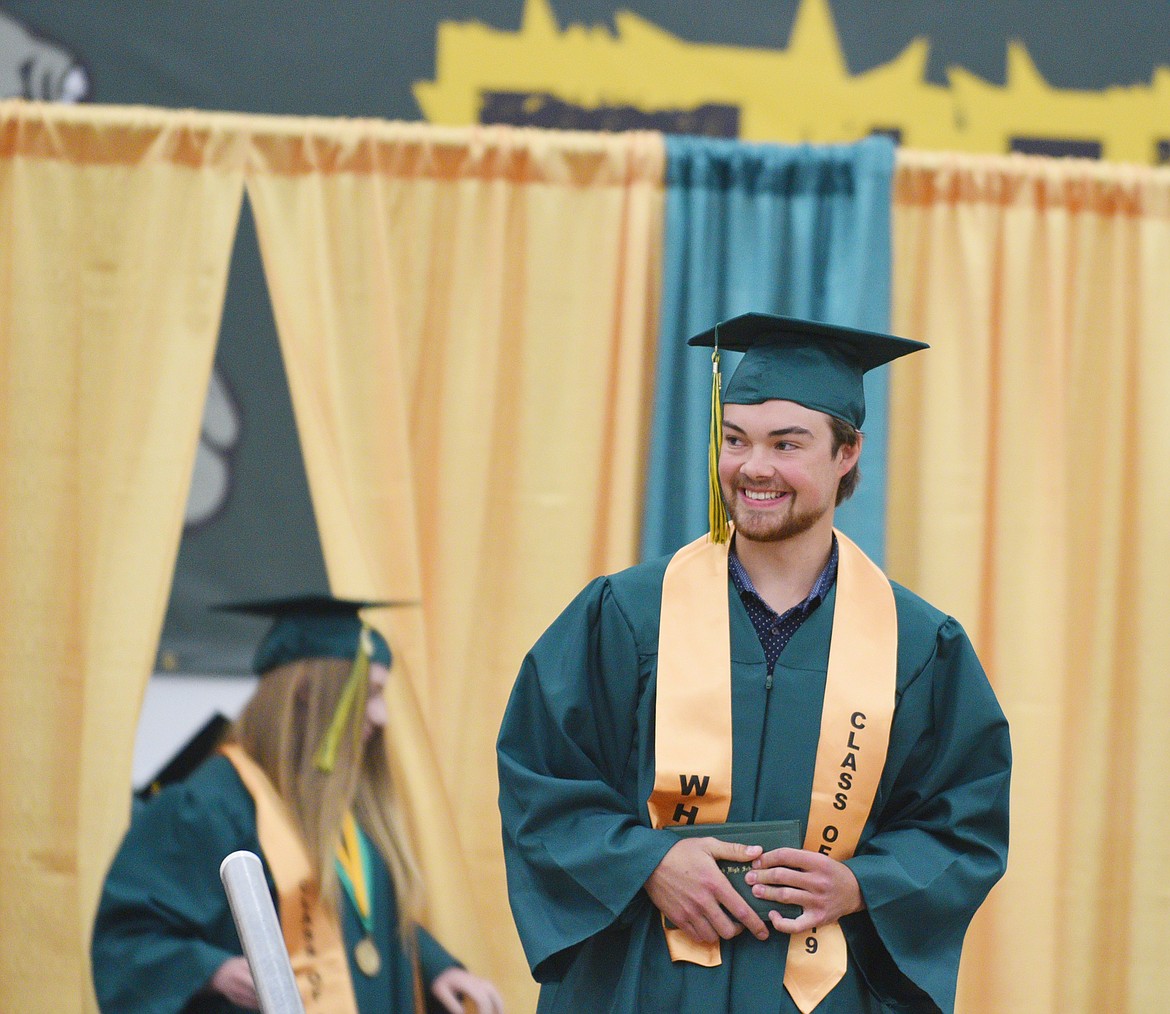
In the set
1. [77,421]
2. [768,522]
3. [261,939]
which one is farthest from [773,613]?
[77,421]

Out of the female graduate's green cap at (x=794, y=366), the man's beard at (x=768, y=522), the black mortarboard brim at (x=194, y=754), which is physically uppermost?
the female graduate's green cap at (x=794, y=366)

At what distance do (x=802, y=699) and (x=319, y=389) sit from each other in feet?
4.91

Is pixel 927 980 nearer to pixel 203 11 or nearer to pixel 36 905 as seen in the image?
pixel 36 905

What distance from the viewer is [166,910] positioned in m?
2.51

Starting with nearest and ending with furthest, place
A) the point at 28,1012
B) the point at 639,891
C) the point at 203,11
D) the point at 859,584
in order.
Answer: the point at 639,891 → the point at 859,584 → the point at 28,1012 → the point at 203,11

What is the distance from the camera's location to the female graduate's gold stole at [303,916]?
8.46 ft

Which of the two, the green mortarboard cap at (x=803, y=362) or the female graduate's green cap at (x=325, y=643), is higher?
the green mortarboard cap at (x=803, y=362)

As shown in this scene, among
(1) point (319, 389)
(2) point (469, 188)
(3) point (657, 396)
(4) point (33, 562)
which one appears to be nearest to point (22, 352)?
(4) point (33, 562)

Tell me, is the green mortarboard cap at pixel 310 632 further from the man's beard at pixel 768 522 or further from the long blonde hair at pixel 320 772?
the man's beard at pixel 768 522

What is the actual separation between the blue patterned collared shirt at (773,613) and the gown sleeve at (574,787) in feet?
0.58

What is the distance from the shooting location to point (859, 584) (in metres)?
1.92

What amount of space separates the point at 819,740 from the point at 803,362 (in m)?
0.53

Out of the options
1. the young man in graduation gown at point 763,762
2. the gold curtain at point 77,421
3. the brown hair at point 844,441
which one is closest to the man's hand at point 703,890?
the young man in graduation gown at point 763,762

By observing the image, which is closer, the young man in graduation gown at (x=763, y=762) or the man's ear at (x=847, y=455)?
the young man in graduation gown at (x=763, y=762)
